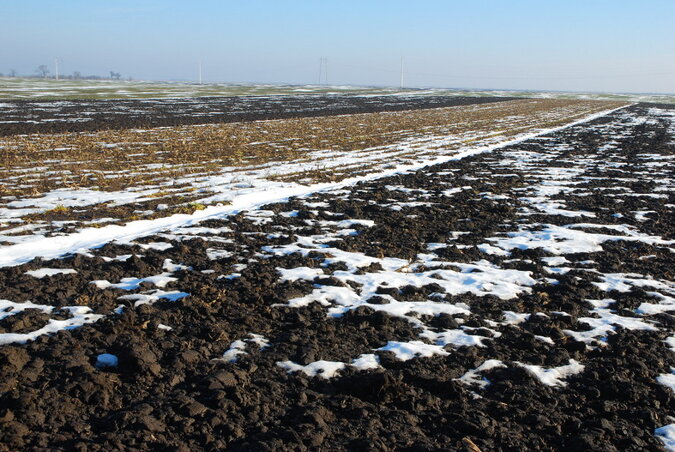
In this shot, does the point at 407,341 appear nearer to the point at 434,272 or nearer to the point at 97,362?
the point at 434,272

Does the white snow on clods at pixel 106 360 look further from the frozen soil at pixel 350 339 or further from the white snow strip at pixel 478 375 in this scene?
the white snow strip at pixel 478 375

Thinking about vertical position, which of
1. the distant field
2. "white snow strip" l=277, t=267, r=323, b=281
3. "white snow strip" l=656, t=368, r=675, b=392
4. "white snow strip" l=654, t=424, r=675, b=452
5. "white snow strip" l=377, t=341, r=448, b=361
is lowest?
"white snow strip" l=654, t=424, r=675, b=452

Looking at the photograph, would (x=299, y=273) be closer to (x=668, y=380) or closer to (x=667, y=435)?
(x=668, y=380)

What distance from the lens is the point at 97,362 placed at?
4973mm

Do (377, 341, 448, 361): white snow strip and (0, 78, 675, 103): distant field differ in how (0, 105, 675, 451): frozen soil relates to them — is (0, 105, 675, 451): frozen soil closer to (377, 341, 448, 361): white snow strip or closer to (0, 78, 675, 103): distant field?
(377, 341, 448, 361): white snow strip

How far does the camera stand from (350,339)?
18.7 ft

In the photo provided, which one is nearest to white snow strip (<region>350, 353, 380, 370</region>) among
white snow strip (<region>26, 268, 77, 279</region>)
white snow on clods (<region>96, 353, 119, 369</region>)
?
white snow on clods (<region>96, 353, 119, 369</region>)

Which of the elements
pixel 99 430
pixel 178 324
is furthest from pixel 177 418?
pixel 178 324

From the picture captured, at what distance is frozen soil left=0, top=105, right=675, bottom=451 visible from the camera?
13.6 ft

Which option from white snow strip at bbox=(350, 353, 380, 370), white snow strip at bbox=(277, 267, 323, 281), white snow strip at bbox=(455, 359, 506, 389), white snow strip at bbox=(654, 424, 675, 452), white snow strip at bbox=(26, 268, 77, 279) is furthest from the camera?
white snow strip at bbox=(277, 267, 323, 281)

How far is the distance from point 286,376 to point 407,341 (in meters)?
1.36

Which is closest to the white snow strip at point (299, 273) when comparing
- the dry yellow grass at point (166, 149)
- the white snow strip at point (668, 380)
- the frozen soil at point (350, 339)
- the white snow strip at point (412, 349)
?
the frozen soil at point (350, 339)

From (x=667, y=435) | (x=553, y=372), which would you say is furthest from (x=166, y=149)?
(x=667, y=435)

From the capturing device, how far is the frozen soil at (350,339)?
4.14m
